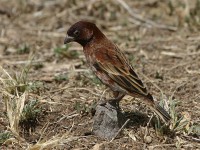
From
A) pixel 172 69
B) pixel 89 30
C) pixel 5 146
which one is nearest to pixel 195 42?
pixel 172 69

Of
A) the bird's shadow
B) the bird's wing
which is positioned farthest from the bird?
the bird's shadow

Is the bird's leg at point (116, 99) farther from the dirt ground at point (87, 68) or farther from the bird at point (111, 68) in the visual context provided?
the dirt ground at point (87, 68)

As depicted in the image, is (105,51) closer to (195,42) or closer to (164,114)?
(164,114)

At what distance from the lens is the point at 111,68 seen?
600cm

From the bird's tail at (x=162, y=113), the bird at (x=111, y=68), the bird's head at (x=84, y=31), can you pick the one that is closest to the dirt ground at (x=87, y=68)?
the bird's tail at (x=162, y=113)

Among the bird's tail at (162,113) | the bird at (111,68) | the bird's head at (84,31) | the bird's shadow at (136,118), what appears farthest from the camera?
the bird's head at (84,31)

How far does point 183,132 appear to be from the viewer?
584 cm

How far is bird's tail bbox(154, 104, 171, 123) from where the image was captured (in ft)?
18.6

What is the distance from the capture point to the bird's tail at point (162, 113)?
5.67 m

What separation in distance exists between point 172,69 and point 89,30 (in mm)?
2038

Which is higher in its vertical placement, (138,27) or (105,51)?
(105,51)

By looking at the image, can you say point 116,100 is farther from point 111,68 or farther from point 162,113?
point 162,113

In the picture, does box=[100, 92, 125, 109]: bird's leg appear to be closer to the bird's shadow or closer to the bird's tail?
the bird's shadow

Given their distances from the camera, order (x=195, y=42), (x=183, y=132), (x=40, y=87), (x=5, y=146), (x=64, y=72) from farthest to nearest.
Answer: (x=195, y=42) → (x=64, y=72) → (x=40, y=87) → (x=183, y=132) → (x=5, y=146)
